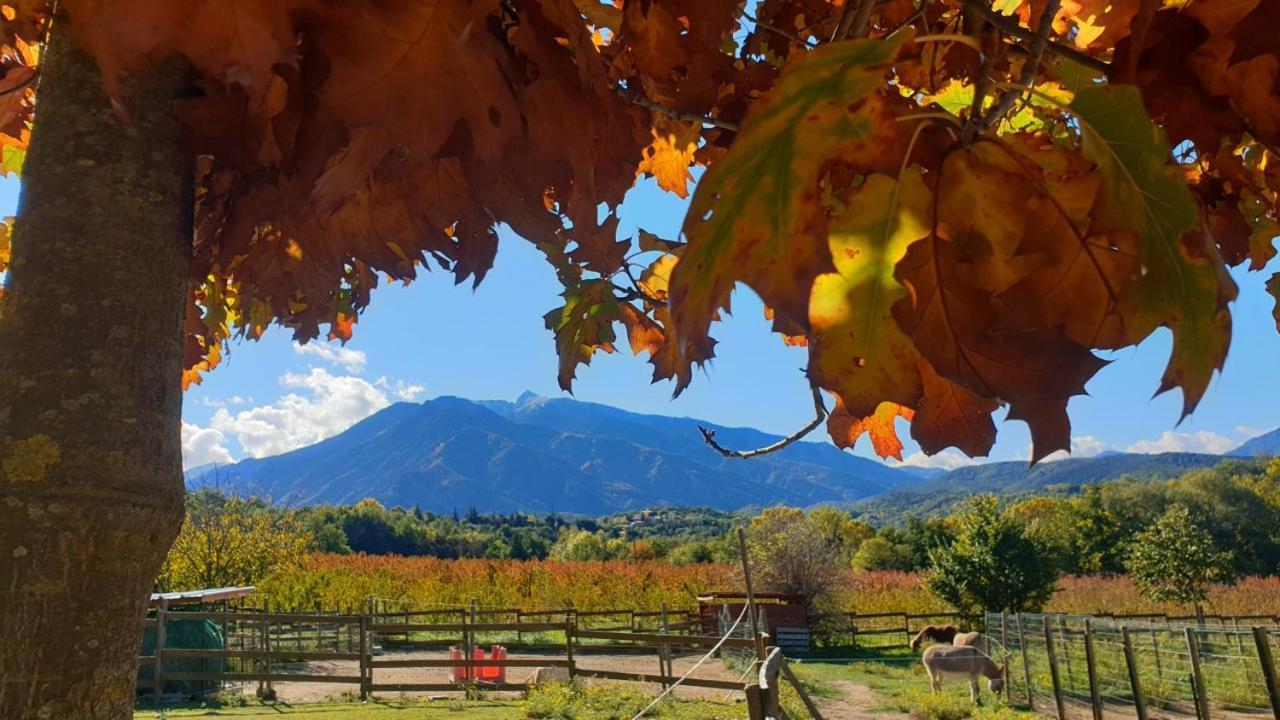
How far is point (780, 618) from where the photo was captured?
740 inches

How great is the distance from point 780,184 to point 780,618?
64.0 feet

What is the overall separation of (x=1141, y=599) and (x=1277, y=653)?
15.8 meters

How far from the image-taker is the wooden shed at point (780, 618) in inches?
728

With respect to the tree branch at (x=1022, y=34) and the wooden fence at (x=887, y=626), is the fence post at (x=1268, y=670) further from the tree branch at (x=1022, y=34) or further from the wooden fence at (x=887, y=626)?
the wooden fence at (x=887, y=626)

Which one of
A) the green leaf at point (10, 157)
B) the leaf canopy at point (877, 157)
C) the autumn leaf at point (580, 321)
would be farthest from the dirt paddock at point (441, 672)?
the leaf canopy at point (877, 157)

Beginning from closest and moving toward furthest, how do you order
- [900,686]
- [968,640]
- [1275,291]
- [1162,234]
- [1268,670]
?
[1162,234] → [1275,291] → [1268,670] → [900,686] → [968,640]

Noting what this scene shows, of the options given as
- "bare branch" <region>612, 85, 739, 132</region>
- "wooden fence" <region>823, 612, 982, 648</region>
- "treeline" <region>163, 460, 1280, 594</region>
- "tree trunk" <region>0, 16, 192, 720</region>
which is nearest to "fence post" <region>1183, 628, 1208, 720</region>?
"treeline" <region>163, 460, 1280, 594</region>

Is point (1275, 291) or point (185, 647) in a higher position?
point (1275, 291)

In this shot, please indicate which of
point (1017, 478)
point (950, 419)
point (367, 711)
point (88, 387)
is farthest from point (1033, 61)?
point (1017, 478)

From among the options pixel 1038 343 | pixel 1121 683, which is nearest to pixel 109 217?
pixel 1038 343

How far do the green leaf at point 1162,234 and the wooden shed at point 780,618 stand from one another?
1832 centimetres

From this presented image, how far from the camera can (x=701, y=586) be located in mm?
25438

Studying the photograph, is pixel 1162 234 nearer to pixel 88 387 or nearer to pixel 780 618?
pixel 88 387

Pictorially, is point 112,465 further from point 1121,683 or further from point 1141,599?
point 1141,599
